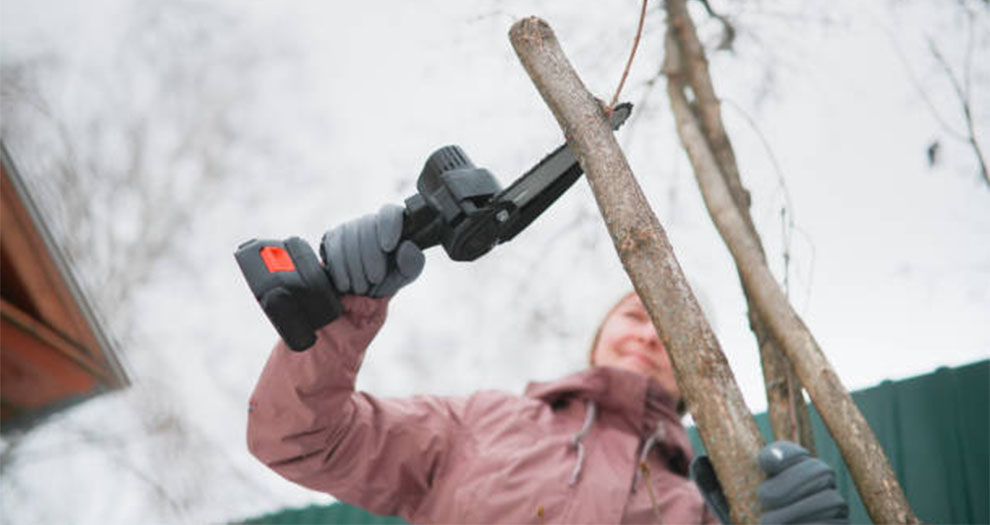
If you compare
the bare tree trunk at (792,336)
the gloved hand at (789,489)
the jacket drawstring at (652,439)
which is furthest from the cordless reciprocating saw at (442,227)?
the jacket drawstring at (652,439)

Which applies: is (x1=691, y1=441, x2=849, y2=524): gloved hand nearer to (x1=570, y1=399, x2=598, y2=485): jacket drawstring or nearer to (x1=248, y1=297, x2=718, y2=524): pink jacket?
(x1=248, y1=297, x2=718, y2=524): pink jacket

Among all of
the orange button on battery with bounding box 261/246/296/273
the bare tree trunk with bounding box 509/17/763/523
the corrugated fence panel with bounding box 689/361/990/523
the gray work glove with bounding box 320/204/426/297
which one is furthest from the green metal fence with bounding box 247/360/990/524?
the orange button on battery with bounding box 261/246/296/273

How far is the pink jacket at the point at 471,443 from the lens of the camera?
1.67 meters

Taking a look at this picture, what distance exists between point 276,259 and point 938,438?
239cm

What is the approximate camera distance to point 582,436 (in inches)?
85.5

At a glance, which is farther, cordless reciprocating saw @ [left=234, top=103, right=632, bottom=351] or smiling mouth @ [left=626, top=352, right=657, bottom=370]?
smiling mouth @ [left=626, top=352, right=657, bottom=370]

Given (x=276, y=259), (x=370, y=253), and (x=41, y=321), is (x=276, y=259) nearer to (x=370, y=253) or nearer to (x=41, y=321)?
(x=370, y=253)

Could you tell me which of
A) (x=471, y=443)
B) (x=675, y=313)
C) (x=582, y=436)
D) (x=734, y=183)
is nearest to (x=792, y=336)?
(x=734, y=183)

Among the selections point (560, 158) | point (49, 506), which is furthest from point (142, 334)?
point (560, 158)

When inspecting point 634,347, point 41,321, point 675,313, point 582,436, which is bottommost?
point 582,436

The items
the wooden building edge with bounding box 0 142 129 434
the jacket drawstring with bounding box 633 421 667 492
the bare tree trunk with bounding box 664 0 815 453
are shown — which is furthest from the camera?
the wooden building edge with bounding box 0 142 129 434

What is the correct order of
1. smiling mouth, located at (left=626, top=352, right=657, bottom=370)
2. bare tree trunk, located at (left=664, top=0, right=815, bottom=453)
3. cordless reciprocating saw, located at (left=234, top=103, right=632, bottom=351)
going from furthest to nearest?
smiling mouth, located at (left=626, top=352, right=657, bottom=370) < bare tree trunk, located at (left=664, top=0, right=815, bottom=453) < cordless reciprocating saw, located at (left=234, top=103, right=632, bottom=351)

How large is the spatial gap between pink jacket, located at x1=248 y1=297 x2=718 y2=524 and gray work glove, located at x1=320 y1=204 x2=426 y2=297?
0.32 ft

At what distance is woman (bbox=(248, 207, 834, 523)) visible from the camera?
1.57 meters
